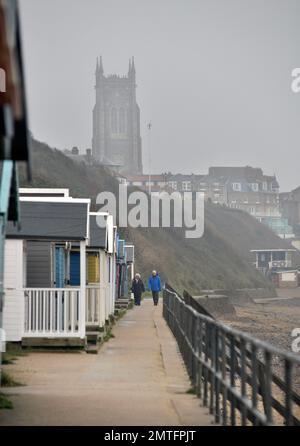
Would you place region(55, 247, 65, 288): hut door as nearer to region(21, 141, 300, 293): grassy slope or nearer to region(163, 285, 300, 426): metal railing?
region(163, 285, 300, 426): metal railing

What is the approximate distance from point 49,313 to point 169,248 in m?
97.6

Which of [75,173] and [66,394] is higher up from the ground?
[75,173]

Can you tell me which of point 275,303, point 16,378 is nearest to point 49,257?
point 16,378

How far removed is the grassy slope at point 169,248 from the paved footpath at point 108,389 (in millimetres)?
63399

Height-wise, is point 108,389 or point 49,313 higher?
point 49,313

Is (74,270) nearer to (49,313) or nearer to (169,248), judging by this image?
(49,313)

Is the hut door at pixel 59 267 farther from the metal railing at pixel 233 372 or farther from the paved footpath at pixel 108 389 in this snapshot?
the metal railing at pixel 233 372

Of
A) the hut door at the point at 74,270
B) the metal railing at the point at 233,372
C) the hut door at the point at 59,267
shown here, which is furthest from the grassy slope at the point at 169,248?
the metal railing at the point at 233,372

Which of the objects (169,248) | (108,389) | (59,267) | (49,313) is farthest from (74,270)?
(169,248)

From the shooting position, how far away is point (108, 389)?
15531 mm

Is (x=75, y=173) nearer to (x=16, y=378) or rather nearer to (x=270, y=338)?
(x=270, y=338)

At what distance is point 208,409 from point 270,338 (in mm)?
40546

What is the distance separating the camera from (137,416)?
12.4 meters

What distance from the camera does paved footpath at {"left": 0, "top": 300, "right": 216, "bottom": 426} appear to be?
12.3m
